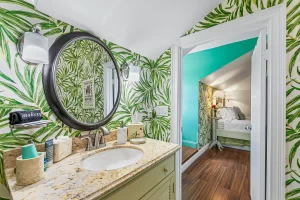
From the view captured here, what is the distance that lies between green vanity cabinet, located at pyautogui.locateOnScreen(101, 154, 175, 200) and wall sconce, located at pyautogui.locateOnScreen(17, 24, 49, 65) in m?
0.80

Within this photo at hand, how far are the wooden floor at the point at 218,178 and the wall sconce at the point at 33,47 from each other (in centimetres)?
212

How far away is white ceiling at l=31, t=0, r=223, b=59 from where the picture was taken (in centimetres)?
88

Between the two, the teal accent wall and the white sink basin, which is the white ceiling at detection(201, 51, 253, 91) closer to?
the teal accent wall

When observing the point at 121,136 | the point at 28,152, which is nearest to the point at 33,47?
the point at 28,152

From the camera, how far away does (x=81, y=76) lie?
1018 mm

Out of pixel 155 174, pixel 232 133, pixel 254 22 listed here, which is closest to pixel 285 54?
pixel 254 22

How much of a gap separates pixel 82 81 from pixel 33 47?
0.34 metres

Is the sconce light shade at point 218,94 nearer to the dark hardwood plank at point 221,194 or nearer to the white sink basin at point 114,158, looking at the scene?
the dark hardwood plank at point 221,194

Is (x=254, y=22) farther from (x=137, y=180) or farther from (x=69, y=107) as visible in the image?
(x=69, y=107)

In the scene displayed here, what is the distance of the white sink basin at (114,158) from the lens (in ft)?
3.12

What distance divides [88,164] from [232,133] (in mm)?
3543

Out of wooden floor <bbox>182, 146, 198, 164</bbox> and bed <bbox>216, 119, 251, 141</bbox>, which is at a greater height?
bed <bbox>216, 119, 251, 141</bbox>

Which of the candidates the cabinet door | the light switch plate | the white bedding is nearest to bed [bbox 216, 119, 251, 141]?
the white bedding

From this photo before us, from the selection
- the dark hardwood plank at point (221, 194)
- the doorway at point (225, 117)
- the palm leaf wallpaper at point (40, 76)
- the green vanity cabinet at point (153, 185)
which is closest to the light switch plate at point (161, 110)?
the palm leaf wallpaper at point (40, 76)
